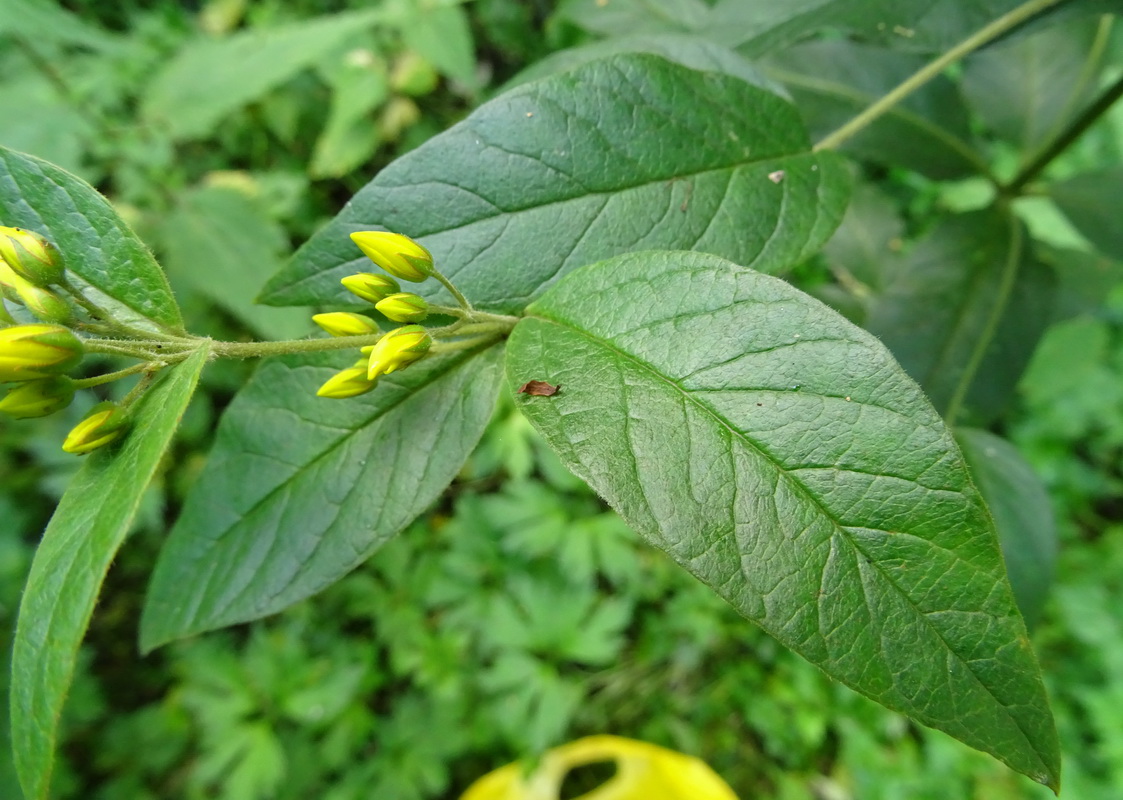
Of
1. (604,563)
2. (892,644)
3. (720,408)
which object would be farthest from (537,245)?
(604,563)

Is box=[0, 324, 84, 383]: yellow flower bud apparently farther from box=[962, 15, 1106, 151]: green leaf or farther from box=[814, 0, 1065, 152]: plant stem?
box=[962, 15, 1106, 151]: green leaf

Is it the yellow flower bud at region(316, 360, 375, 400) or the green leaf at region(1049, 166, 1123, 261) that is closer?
the yellow flower bud at region(316, 360, 375, 400)

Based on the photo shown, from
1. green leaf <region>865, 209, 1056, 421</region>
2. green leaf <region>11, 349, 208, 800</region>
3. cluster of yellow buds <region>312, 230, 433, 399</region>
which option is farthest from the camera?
green leaf <region>865, 209, 1056, 421</region>

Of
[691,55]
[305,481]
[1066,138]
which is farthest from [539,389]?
[1066,138]

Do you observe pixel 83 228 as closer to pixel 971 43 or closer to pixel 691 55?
pixel 691 55

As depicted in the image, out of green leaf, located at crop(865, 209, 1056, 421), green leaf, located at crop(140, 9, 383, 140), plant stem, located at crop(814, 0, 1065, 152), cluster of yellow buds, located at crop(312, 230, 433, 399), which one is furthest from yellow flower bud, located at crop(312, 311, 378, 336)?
green leaf, located at crop(140, 9, 383, 140)

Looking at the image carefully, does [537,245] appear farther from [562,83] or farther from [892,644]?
[892,644]
